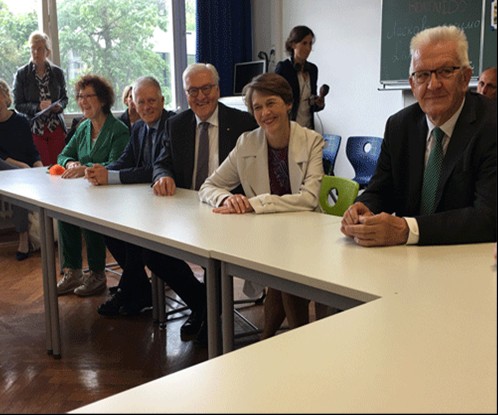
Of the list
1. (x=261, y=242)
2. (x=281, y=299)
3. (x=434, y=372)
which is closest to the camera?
(x=434, y=372)

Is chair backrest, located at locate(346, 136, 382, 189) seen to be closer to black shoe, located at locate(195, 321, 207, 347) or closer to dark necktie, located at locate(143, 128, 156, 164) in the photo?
dark necktie, located at locate(143, 128, 156, 164)

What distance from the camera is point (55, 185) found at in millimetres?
3295

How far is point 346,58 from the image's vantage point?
6.11 metres

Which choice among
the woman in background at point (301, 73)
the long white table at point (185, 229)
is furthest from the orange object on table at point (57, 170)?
the woman in background at point (301, 73)

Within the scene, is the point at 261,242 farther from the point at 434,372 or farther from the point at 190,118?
the point at 190,118

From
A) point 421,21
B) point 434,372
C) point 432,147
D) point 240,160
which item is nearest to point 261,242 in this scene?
point 432,147

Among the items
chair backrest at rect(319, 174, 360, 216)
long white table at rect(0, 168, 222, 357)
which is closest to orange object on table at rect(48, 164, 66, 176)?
long white table at rect(0, 168, 222, 357)

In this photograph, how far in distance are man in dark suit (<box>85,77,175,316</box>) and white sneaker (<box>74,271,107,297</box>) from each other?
0.27 meters

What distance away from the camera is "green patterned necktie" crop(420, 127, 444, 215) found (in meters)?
2.02

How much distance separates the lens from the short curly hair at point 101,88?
148 inches

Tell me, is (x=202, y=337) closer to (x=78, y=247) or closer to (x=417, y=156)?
(x=78, y=247)

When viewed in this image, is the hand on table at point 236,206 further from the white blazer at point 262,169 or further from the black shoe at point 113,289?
the black shoe at point 113,289

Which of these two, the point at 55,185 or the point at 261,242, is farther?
the point at 55,185

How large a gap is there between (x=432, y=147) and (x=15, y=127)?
3.71 metres
